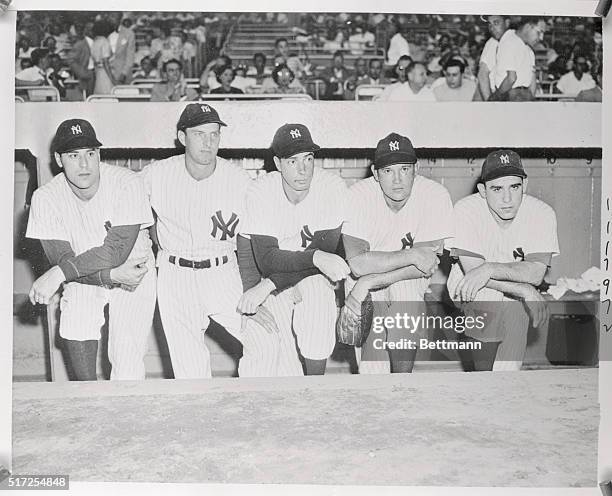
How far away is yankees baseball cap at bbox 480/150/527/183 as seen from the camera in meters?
2.49

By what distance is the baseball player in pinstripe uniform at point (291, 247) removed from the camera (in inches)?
97.3

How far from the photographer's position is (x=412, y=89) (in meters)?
2.44

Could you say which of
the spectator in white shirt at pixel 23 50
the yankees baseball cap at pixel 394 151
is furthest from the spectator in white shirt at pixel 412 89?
the spectator in white shirt at pixel 23 50

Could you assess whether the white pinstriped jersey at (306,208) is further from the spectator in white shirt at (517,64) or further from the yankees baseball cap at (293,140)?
the spectator in white shirt at (517,64)

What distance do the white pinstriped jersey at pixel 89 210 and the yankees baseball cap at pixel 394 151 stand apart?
34.3 inches

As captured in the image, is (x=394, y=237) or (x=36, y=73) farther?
(x=394, y=237)

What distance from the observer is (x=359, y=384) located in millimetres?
2451

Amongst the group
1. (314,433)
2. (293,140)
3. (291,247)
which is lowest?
(314,433)

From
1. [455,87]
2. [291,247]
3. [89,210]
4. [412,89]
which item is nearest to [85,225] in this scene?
[89,210]

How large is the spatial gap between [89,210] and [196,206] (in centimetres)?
39

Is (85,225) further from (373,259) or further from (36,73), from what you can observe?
(373,259)

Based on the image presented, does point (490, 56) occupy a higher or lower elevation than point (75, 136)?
higher

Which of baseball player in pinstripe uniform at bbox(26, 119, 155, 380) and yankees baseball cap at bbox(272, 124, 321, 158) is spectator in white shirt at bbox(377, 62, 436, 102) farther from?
baseball player in pinstripe uniform at bbox(26, 119, 155, 380)

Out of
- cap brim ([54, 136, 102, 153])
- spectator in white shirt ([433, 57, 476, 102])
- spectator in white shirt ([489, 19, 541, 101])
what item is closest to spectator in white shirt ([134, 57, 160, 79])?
cap brim ([54, 136, 102, 153])
